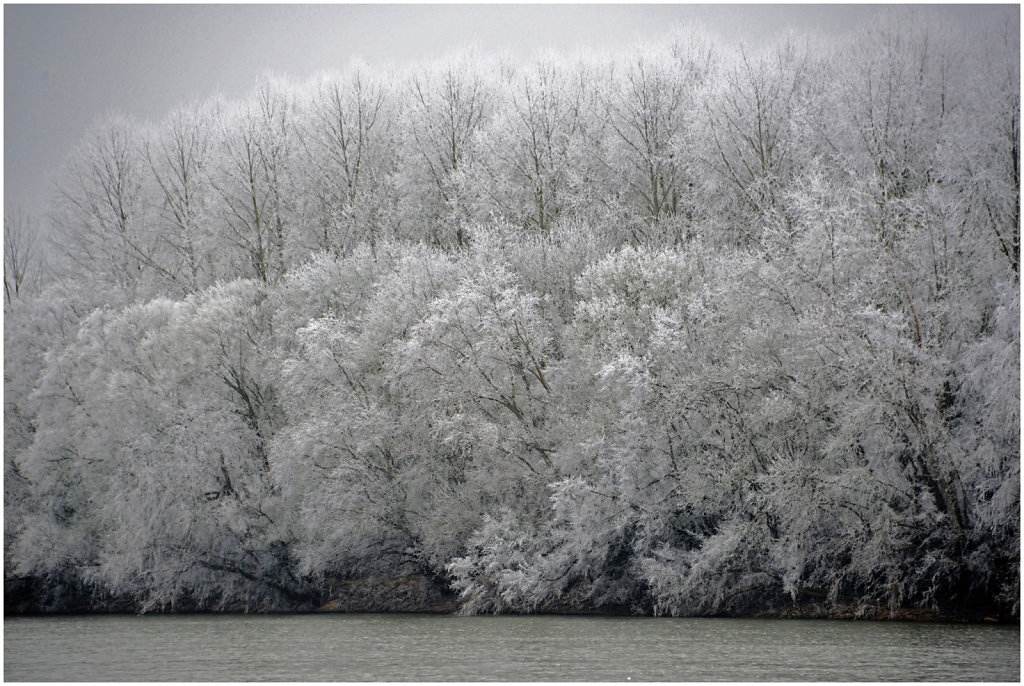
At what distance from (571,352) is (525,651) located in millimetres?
11773

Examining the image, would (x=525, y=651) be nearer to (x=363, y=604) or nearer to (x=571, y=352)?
(x=571, y=352)

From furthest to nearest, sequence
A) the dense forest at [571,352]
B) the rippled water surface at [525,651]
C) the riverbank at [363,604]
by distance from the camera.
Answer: the riverbank at [363,604] → the dense forest at [571,352] → the rippled water surface at [525,651]

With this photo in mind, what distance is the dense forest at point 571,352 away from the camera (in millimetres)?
24656

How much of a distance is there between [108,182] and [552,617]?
33075mm

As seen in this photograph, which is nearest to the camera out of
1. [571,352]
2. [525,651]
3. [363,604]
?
[525,651]

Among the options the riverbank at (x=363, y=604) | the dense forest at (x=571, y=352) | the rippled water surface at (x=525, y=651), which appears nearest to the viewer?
the rippled water surface at (x=525, y=651)

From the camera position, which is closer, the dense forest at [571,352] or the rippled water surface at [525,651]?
the rippled water surface at [525,651]

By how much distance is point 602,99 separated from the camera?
135 ft

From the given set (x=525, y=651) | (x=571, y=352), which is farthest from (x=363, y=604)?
(x=525, y=651)

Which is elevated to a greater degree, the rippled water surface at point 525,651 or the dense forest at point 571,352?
the dense forest at point 571,352

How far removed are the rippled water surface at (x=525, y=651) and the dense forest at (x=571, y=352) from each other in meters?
2.30

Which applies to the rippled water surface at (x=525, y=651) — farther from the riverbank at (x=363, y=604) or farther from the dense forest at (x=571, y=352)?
the dense forest at (x=571, y=352)

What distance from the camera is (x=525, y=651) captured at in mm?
20547

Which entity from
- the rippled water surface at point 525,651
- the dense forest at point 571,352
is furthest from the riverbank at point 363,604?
the rippled water surface at point 525,651
